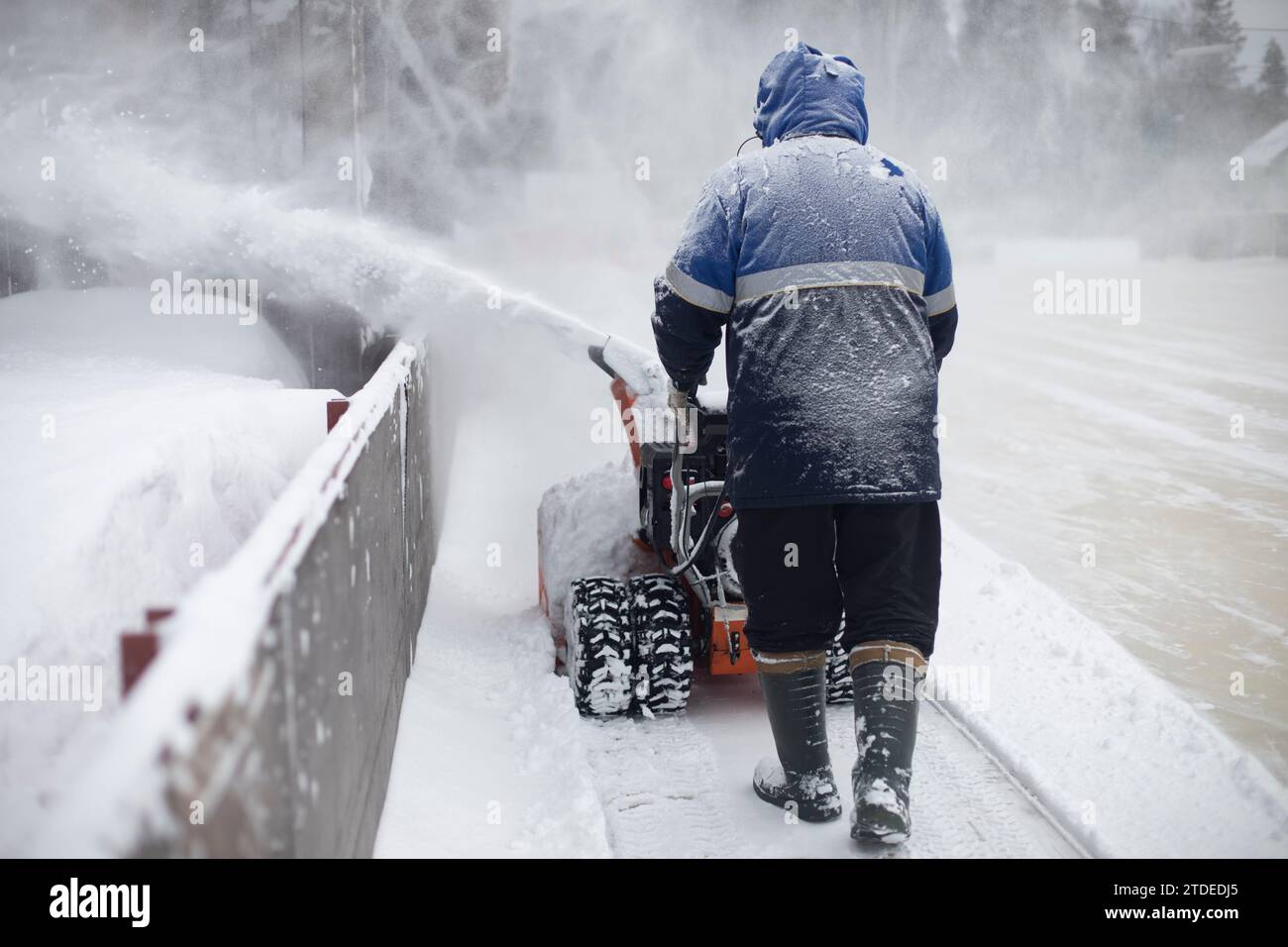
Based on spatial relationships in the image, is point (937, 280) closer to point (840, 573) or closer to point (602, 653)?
point (840, 573)

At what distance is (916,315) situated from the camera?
283 centimetres

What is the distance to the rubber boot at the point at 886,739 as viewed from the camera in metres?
2.74

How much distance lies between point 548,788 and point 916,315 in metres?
1.63

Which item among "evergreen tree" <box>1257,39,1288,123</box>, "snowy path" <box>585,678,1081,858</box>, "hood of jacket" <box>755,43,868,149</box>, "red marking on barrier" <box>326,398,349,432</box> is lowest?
"snowy path" <box>585,678,1081,858</box>

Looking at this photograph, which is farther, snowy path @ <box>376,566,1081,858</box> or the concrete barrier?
snowy path @ <box>376,566,1081,858</box>

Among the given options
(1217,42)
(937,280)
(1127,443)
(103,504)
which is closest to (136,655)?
(103,504)

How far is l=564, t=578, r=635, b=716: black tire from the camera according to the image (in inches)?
140

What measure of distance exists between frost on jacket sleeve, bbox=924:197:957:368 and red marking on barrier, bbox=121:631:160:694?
7.21ft

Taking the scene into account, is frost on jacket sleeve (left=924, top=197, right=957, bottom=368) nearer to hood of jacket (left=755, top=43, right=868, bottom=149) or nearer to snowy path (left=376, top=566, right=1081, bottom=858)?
hood of jacket (left=755, top=43, right=868, bottom=149)

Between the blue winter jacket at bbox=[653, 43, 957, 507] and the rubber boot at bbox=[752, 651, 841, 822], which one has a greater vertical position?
the blue winter jacket at bbox=[653, 43, 957, 507]

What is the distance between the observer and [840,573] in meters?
2.92

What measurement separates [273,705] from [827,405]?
1.66 metres

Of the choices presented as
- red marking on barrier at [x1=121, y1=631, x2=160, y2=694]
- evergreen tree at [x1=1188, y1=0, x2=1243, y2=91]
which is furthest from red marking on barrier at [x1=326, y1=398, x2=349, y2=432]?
evergreen tree at [x1=1188, y1=0, x2=1243, y2=91]

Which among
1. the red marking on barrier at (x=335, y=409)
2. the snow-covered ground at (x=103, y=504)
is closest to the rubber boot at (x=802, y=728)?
the red marking on barrier at (x=335, y=409)
